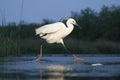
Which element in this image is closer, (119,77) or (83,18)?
(119,77)

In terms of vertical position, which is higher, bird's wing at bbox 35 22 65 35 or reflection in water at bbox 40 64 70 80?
bird's wing at bbox 35 22 65 35

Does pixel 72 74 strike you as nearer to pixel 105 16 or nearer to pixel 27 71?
pixel 27 71

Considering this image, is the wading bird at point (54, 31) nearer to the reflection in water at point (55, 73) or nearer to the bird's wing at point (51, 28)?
the bird's wing at point (51, 28)

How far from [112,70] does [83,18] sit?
32634 mm

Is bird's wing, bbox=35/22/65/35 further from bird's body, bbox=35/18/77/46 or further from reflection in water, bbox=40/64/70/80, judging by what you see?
reflection in water, bbox=40/64/70/80

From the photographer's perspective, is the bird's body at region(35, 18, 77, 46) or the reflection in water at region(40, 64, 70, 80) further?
the bird's body at region(35, 18, 77, 46)

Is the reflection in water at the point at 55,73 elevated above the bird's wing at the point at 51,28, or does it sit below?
below

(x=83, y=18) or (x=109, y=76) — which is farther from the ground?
(x=83, y=18)

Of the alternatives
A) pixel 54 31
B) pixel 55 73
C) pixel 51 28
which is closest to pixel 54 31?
pixel 54 31

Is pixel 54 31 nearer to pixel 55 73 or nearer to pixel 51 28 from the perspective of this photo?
pixel 51 28

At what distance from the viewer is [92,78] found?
1147cm

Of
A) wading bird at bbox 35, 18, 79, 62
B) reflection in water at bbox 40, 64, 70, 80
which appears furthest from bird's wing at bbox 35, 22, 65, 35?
reflection in water at bbox 40, 64, 70, 80

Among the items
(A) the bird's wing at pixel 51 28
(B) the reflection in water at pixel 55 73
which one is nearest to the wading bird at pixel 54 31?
(A) the bird's wing at pixel 51 28

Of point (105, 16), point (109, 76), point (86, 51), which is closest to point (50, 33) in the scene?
point (86, 51)
